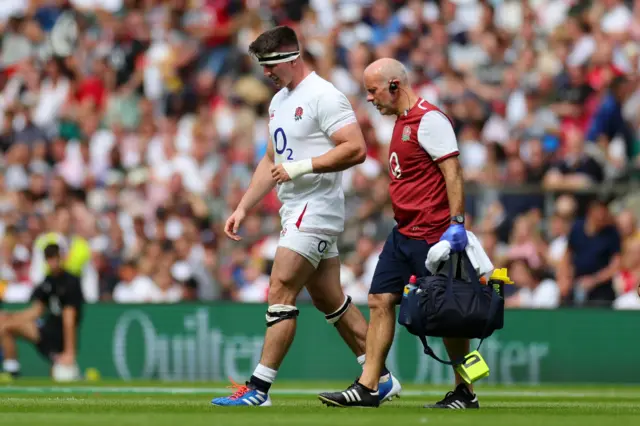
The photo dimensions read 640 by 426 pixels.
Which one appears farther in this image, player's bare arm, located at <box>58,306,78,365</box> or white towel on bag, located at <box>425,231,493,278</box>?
player's bare arm, located at <box>58,306,78,365</box>

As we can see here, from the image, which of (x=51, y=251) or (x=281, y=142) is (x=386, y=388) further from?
(x=51, y=251)

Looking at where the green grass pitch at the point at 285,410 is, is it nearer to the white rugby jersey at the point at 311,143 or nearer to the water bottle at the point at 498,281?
the water bottle at the point at 498,281

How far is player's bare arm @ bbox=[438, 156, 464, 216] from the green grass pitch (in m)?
1.41

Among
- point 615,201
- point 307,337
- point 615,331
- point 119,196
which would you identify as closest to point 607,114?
point 615,201

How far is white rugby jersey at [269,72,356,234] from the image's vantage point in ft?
34.0

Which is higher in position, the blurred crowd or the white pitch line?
→ the blurred crowd

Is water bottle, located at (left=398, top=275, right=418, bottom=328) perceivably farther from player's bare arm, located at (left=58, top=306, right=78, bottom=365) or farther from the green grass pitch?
player's bare arm, located at (left=58, top=306, right=78, bottom=365)

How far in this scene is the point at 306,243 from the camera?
1030 centimetres

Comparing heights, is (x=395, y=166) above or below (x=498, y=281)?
above

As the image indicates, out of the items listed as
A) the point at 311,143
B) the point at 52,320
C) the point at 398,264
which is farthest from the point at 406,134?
the point at 52,320

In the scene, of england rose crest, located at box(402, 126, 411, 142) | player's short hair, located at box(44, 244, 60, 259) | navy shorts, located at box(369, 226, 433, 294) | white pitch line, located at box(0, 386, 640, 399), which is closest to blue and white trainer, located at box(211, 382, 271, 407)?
navy shorts, located at box(369, 226, 433, 294)

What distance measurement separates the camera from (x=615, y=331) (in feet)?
57.9

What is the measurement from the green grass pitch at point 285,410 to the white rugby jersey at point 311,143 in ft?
4.62

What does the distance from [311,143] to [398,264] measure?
3.63 ft
